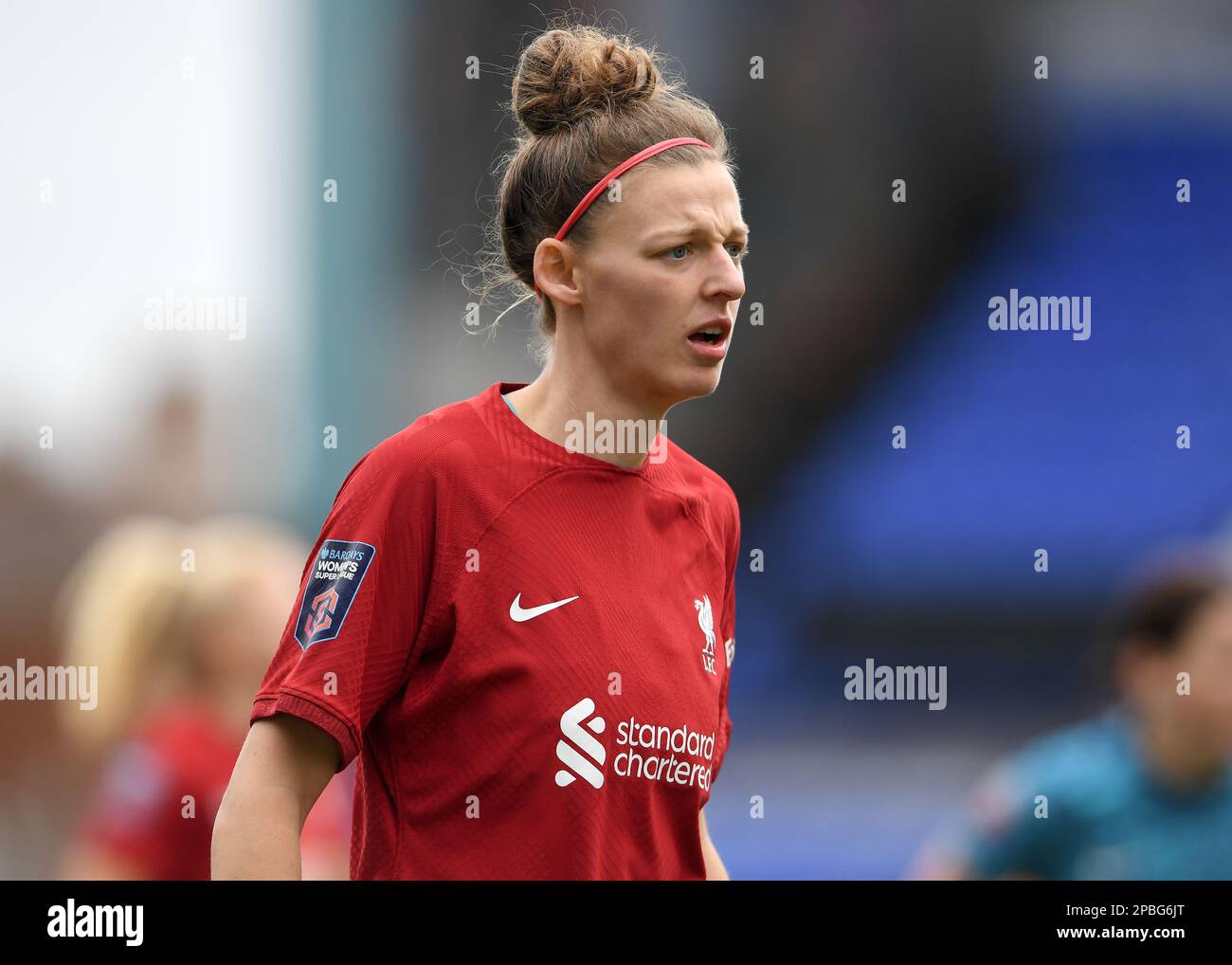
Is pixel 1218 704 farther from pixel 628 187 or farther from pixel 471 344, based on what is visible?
pixel 471 344

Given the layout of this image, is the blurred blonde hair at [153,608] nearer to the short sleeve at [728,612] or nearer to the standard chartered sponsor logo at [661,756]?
the short sleeve at [728,612]

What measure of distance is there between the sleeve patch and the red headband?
1.91 ft

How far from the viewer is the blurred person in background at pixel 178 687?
342 cm

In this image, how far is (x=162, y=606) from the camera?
13.4 ft

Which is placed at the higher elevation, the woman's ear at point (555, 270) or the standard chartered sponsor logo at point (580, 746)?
the woman's ear at point (555, 270)

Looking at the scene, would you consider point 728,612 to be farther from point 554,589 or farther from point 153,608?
point 153,608

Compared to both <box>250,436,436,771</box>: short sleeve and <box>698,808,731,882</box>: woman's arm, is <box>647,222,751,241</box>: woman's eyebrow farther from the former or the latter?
<box>698,808,731,882</box>: woman's arm

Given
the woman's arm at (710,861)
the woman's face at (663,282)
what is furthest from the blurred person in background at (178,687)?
the woman's face at (663,282)

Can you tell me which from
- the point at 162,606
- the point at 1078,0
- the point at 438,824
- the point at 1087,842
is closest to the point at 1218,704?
the point at 1087,842

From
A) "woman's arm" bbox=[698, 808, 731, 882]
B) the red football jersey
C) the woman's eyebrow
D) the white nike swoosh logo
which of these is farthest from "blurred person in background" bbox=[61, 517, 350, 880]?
the woman's eyebrow

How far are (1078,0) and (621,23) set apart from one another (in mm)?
2337

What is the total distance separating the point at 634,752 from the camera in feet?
6.31

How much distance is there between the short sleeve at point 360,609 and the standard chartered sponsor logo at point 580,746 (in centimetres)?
→ 22

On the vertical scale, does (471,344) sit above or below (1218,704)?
above
